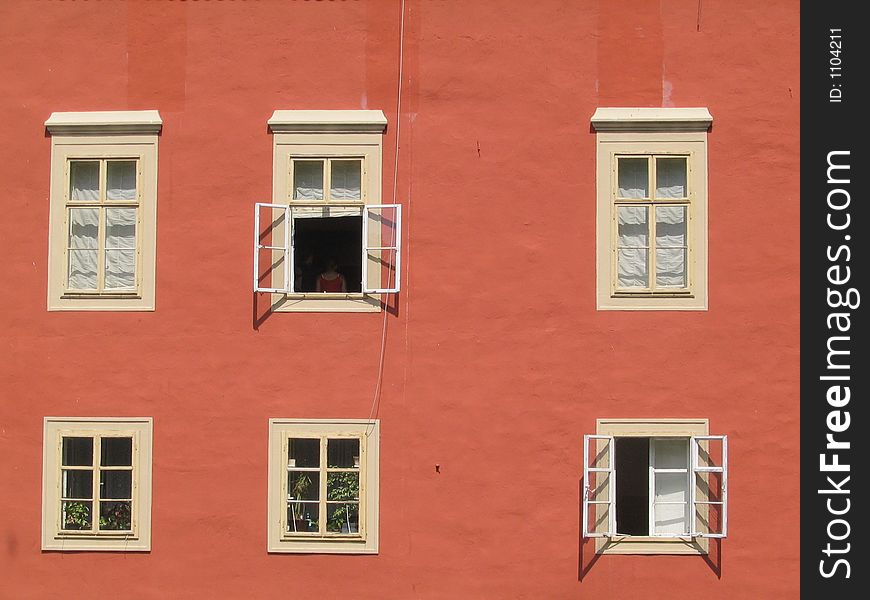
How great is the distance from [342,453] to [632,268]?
11.5 feet

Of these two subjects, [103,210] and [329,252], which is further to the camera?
[329,252]

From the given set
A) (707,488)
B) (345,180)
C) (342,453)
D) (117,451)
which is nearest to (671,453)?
(707,488)

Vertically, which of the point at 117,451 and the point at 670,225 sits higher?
the point at 670,225

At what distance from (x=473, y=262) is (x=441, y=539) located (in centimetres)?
280

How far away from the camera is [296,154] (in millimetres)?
11672

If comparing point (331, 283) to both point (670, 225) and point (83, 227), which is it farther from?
point (670, 225)

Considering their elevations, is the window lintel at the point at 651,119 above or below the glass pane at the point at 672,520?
above

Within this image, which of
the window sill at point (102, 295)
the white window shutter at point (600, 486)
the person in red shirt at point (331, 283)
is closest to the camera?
the white window shutter at point (600, 486)

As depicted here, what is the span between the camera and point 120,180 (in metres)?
11.9

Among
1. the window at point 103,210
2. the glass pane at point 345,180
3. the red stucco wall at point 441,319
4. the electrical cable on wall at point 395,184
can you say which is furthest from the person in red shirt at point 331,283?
the window at point 103,210

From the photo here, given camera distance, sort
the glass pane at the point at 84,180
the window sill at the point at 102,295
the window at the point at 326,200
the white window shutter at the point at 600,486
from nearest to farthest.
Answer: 1. the white window shutter at the point at 600,486
2. the window at the point at 326,200
3. the window sill at the point at 102,295
4. the glass pane at the point at 84,180

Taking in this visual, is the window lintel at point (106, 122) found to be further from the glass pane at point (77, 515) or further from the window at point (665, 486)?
the window at point (665, 486)

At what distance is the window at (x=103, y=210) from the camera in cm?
1172
